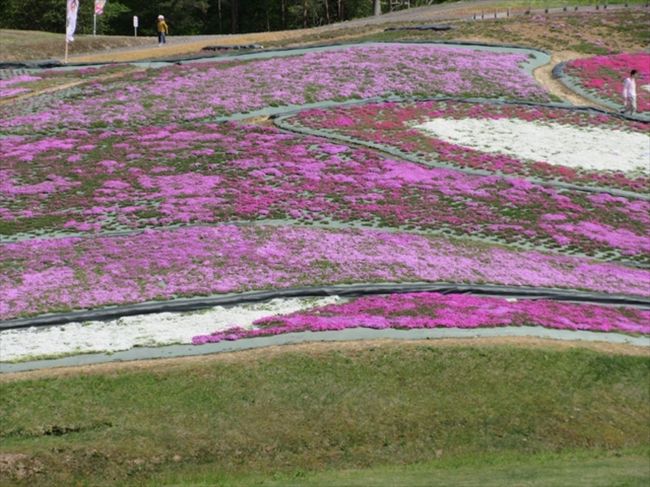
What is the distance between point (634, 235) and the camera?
36031 millimetres

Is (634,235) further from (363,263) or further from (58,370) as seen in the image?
(58,370)

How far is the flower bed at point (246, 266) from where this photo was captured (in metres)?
28.0

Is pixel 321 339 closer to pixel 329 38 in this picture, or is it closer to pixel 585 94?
pixel 585 94

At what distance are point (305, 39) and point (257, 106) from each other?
22416 mm

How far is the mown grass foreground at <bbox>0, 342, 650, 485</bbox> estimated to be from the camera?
720 inches

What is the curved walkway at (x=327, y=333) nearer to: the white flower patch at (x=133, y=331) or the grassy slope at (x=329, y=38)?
the white flower patch at (x=133, y=331)

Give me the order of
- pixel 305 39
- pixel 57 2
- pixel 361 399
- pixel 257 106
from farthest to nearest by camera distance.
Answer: pixel 57 2 < pixel 305 39 < pixel 257 106 < pixel 361 399

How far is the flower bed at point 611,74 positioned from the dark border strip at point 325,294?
26.7 m

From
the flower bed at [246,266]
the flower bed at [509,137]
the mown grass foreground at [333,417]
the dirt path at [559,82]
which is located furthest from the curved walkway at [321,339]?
the dirt path at [559,82]

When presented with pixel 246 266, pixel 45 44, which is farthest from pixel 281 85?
pixel 246 266

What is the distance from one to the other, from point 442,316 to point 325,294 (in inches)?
146

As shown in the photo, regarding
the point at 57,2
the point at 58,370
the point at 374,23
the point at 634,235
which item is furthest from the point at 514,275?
the point at 57,2

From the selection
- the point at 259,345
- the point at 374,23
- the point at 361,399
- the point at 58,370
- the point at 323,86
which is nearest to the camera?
the point at 361,399

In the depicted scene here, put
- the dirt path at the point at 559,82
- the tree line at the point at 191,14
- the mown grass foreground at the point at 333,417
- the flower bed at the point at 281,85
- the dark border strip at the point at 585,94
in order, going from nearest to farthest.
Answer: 1. the mown grass foreground at the point at 333,417
2. the flower bed at the point at 281,85
3. the dark border strip at the point at 585,94
4. the dirt path at the point at 559,82
5. the tree line at the point at 191,14
